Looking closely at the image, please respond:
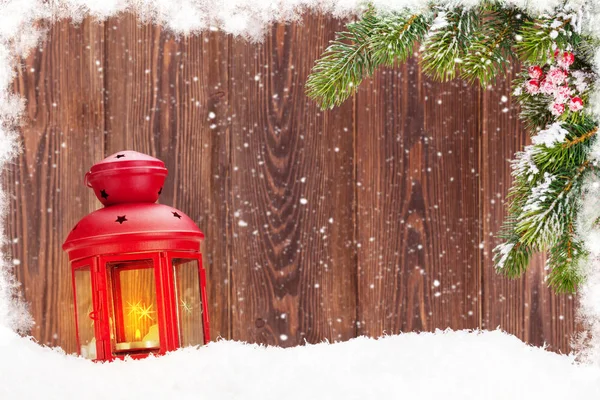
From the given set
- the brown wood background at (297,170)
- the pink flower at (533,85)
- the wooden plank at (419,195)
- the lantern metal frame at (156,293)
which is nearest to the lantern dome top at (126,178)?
the lantern metal frame at (156,293)

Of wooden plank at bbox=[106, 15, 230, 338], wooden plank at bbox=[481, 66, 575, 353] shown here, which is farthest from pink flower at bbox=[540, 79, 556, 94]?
wooden plank at bbox=[106, 15, 230, 338]

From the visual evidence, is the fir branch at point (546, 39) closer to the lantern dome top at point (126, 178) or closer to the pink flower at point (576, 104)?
the pink flower at point (576, 104)

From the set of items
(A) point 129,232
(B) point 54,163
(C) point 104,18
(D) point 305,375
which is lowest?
(D) point 305,375

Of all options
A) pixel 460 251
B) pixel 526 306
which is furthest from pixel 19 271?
pixel 526 306

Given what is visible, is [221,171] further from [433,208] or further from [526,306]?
[526,306]

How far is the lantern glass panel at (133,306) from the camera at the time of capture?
1367mm

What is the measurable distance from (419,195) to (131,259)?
2.24ft

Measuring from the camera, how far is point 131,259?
1348 millimetres

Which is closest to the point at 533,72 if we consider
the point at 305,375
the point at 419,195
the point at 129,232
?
the point at 419,195

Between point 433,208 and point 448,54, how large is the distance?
1.60ft

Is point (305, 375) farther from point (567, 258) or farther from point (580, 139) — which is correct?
point (580, 139)

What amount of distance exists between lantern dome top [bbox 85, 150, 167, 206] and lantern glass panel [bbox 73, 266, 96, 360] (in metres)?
0.16

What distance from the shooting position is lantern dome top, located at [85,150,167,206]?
4.54 feet

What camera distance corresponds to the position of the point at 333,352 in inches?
57.7
